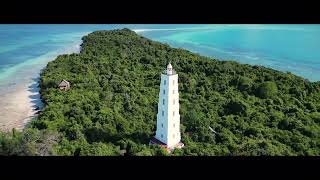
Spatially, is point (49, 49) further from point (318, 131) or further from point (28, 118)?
point (318, 131)

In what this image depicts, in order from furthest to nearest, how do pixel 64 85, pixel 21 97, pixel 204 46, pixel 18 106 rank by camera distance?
pixel 204 46 < pixel 64 85 < pixel 21 97 < pixel 18 106

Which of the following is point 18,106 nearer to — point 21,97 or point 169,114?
point 21,97

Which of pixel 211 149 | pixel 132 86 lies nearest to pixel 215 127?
pixel 211 149

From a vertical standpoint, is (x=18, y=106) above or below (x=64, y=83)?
below

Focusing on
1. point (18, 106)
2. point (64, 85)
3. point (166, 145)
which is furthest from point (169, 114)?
point (64, 85)

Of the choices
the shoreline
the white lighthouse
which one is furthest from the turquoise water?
the white lighthouse
